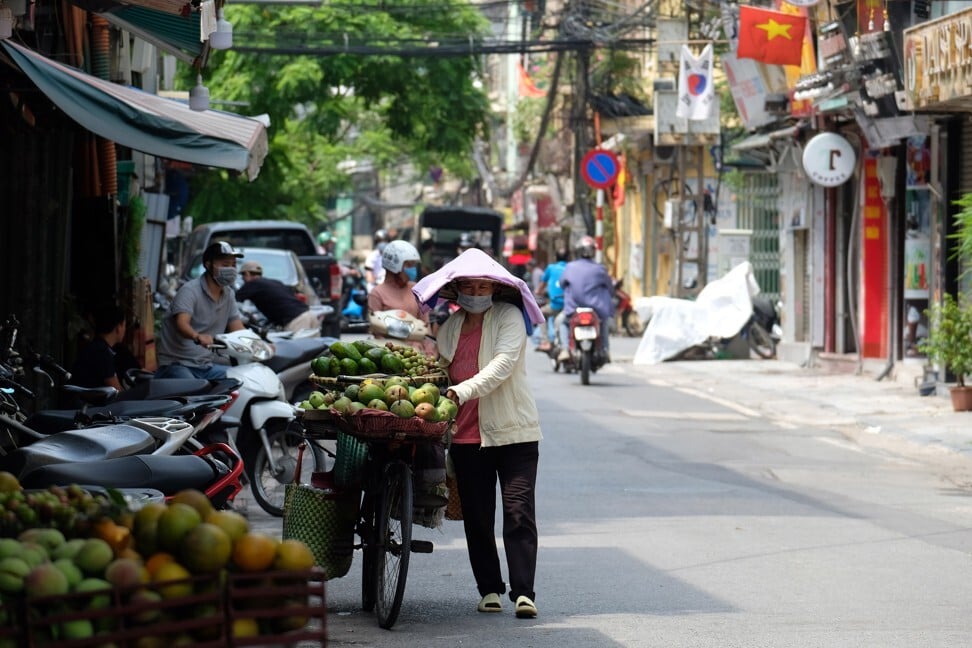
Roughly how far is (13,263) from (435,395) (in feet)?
19.4

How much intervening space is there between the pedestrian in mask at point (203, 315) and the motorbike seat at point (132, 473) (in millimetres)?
4982

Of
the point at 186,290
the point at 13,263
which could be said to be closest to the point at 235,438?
the point at 186,290

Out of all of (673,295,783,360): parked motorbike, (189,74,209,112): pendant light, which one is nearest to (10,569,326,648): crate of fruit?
(189,74,209,112): pendant light

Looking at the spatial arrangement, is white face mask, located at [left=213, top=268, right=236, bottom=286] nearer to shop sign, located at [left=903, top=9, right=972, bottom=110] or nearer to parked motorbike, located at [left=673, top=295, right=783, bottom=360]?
shop sign, located at [left=903, top=9, right=972, bottom=110]

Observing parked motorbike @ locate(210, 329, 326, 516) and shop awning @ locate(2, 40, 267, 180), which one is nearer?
shop awning @ locate(2, 40, 267, 180)

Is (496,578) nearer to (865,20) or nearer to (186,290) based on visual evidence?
(186,290)

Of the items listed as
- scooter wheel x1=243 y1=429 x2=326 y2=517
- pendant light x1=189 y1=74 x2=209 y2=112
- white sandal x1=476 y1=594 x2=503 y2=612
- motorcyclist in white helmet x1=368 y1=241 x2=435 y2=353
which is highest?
pendant light x1=189 y1=74 x2=209 y2=112

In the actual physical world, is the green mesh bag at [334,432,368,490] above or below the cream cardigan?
below

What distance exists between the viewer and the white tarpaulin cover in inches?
1076

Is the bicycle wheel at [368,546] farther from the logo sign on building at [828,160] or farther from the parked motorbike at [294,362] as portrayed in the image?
the logo sign on building at [828,160]

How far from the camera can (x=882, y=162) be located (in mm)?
22453

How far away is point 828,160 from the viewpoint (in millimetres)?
23094

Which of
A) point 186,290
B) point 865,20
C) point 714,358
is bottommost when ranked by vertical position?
point 714,358

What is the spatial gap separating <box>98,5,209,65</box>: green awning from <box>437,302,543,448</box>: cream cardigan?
15.7 feet
